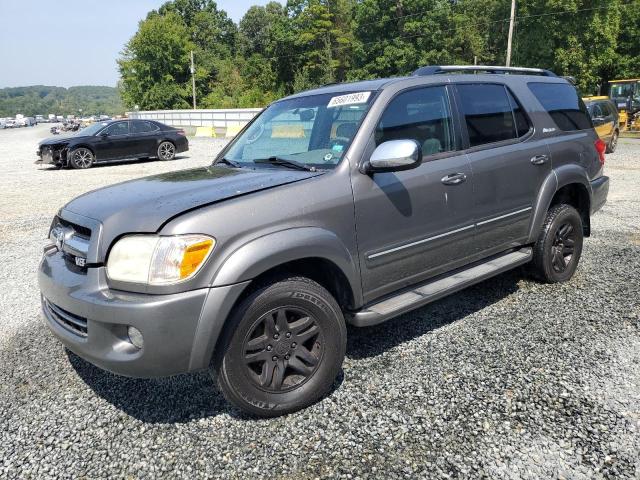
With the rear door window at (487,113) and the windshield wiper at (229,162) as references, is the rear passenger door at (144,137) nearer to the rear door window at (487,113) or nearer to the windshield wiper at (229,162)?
the windshield wiper at (229,162)

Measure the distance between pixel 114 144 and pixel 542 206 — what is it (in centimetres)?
1468

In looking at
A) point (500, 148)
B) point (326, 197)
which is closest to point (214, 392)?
point (326, 197)

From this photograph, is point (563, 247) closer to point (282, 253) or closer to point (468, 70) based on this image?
point (468, 70)

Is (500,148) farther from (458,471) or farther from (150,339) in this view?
(150,339)

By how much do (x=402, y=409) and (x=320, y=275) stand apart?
36.0 inches

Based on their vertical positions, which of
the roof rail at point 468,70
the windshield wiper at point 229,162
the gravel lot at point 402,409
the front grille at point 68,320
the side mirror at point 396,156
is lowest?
the gravel lot at point 402,409

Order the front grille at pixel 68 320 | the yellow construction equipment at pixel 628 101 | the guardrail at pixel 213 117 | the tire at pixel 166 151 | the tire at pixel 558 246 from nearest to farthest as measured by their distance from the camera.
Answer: the front grille at pixel 68 320 < the tire at pixel 558 246 < the tire at pixel 166 151 < the yellow construction equipment at pixel 628 101 < the guardrail at pixel 213 117

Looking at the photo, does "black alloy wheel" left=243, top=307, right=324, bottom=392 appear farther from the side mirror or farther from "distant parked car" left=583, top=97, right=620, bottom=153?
"distant parked car" left=583, top=97, right=620, bottom=153

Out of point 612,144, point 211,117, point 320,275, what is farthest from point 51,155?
point 211,117

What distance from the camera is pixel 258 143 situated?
12.9 feet

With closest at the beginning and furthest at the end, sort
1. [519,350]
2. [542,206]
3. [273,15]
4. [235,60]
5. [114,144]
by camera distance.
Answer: [519,350] < [542,206] < [114,144] < [235,60] < [273,15]

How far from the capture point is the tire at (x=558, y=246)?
4.54 m

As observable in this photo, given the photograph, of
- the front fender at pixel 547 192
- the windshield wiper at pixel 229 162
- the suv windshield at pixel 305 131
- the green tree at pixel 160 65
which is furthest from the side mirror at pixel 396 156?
the green tree at pixel 160 65

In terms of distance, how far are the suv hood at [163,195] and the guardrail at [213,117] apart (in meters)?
27.0
